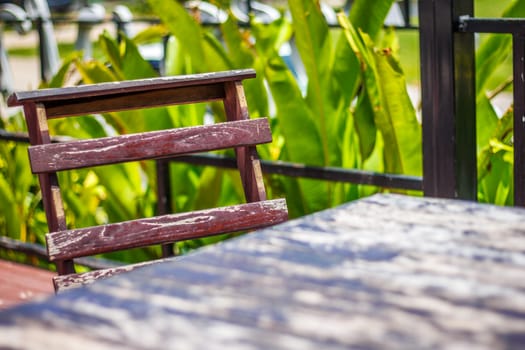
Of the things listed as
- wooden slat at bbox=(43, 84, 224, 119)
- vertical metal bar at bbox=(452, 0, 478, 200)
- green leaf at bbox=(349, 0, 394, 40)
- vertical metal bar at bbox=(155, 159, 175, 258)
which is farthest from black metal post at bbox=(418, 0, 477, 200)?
vertical metal bar at bbox=(155, 159, 175, 258)

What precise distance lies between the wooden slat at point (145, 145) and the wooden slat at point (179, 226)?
0.12m

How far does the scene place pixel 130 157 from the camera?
1835mm

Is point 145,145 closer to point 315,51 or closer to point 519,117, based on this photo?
point 519,117

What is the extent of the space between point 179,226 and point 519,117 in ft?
2.91

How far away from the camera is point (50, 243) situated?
67.4 inches

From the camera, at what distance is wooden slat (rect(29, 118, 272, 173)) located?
1.78 m

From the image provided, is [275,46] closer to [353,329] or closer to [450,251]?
[450,251]

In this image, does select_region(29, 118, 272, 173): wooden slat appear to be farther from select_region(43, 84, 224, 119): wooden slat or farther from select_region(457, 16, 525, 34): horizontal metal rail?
select_region(457, 16, 525, 34): horizontal metal rail

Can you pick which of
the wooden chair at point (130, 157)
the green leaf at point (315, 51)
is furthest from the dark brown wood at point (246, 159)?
the green leaf at point (315, 51)

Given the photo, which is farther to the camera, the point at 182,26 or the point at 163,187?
the point at 163,187

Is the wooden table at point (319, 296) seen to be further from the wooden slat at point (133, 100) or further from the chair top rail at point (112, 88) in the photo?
the wooden slat at point (133, 100)

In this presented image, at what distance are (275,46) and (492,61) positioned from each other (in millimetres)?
748

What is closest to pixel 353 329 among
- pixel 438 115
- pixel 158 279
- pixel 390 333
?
pixel 390 333

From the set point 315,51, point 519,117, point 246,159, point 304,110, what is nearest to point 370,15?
point 315,51
